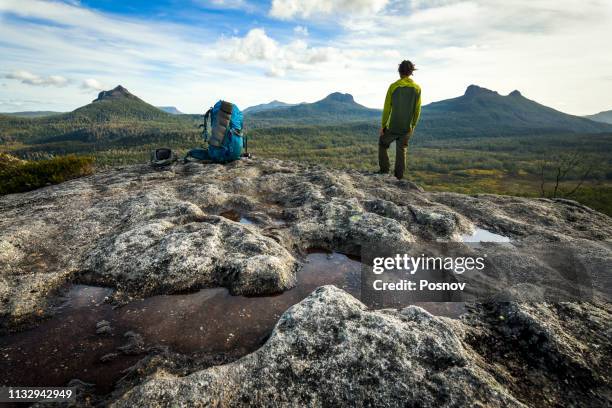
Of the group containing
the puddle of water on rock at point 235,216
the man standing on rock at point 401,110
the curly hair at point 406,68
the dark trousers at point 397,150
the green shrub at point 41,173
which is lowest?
the puddle of water on rock at point 235,216

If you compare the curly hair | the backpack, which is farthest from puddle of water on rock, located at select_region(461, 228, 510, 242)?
the backpack

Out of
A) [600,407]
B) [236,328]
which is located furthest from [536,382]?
[236,328]

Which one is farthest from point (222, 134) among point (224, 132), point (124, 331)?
point (124, 331)

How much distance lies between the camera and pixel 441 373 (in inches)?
181

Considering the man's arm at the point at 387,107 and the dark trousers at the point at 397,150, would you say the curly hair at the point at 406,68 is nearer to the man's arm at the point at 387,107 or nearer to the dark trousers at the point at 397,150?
the man's arm at the point at 387,107

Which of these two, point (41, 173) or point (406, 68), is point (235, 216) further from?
point (41, 173)

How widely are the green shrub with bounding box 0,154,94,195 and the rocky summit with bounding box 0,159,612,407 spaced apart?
215cm

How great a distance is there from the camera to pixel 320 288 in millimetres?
6434

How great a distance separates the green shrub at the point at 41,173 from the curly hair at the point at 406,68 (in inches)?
699

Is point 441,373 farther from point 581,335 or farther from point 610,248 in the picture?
point 610,248

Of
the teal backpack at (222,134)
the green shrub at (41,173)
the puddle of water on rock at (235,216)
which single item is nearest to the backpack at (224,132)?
the teal backpack at (222,134)

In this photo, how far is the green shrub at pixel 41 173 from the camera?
47.7 feet

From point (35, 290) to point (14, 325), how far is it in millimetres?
1031

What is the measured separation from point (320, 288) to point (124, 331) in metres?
3.80
